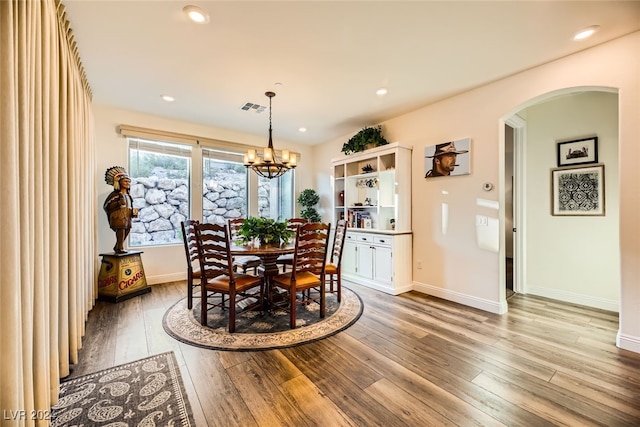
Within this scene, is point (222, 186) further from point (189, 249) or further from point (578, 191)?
point (578, 191)

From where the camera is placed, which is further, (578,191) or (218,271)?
(578,191)

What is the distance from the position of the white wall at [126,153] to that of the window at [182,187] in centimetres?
17

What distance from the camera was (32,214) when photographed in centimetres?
132

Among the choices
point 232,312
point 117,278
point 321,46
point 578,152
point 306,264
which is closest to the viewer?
point 321,46

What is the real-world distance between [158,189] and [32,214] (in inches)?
128

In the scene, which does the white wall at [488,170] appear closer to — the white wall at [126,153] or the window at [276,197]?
the window at [276,197]

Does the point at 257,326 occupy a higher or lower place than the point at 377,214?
lower

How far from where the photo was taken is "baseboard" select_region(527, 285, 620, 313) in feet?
10.1

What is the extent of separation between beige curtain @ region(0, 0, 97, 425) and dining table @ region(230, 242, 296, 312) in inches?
52.1

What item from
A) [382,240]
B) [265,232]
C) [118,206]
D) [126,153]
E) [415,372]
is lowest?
[415,372]

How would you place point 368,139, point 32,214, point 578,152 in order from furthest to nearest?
1. point 368,139
2. point 578,152
3. point 32,214

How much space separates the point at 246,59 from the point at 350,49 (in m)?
1.03

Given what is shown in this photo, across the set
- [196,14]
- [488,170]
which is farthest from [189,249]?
[488,170]

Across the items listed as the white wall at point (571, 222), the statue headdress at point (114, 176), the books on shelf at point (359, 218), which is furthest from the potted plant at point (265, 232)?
the white wall at point (571, 222)
